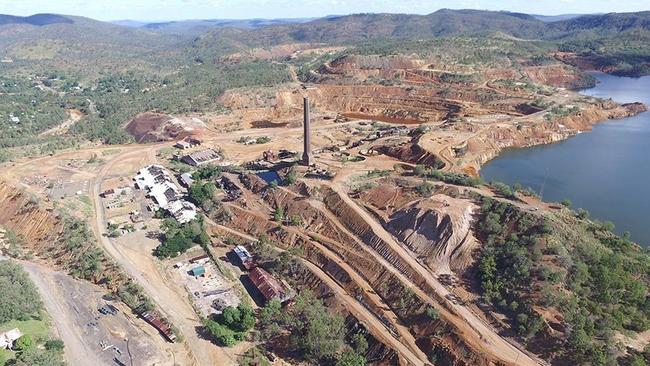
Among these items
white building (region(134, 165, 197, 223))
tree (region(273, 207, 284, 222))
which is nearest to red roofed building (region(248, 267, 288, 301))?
tree (region(273, 207, 284, 222))

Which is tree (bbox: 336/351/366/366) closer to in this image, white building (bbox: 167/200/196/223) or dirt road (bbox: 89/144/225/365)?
dirt road (bbox: 89/144/225/365)

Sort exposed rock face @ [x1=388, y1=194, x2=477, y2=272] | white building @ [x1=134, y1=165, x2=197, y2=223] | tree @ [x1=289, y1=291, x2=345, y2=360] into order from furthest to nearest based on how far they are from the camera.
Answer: white building @ [x1=134, y1=165, x2=197, y2=223]
exposed rock face @ [x1=388, y1=194, x2=477, y2=272]
tree @ [x1=289, y1=291, x2=345, y2=360]

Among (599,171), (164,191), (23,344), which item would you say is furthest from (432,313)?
(599,171)

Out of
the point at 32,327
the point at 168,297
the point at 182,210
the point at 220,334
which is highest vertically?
the point at 182,210

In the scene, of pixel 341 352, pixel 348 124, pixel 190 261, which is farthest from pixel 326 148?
pixel 341 352

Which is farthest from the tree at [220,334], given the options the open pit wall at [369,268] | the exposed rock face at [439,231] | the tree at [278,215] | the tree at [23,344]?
the exposed rock face at [439,231]

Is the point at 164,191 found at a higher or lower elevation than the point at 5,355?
higher

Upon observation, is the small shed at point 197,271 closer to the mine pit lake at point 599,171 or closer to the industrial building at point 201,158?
the industrial building at point 201,158

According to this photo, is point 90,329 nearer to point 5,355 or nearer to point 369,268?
point 5,355
